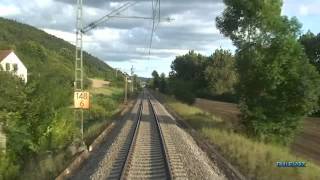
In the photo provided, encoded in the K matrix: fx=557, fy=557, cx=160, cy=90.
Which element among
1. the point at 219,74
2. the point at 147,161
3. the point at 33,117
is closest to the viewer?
the point at 147,161

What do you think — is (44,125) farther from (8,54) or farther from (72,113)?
→ (8,54)

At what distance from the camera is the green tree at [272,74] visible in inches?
1284

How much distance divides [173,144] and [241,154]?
4559mm

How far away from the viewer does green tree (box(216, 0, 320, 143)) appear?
32.6 metres

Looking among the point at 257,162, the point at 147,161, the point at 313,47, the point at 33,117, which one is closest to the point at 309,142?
the point at 33,117

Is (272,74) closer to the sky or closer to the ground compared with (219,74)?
closer to the ground

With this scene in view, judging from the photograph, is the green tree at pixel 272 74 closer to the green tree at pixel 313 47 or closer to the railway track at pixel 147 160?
the railway track at pixel 147 160

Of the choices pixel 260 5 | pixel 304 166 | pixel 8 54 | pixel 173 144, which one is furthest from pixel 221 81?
pixel 304 166

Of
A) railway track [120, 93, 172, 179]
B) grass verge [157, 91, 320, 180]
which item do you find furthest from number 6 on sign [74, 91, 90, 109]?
grass verge [157, 91, 320, 180]

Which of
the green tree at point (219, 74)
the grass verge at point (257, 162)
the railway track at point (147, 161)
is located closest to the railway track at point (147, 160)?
the railway track at point (147, 161)

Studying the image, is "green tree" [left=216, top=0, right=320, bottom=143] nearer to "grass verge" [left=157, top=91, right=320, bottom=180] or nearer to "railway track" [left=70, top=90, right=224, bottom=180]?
"grass verge" [left=157, top=91, right=320, bottom=180]

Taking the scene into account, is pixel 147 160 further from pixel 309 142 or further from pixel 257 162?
pixel 309 142

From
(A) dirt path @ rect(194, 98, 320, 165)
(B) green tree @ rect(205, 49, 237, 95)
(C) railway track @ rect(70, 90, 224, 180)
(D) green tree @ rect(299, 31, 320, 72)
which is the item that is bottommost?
(A) dirt path @ rect(194, 98, 320, 165)

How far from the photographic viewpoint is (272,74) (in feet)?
107
